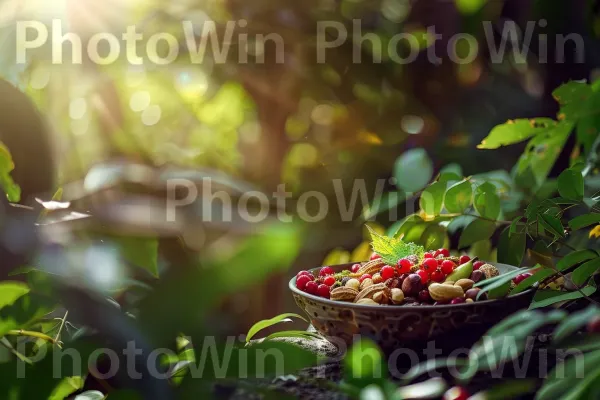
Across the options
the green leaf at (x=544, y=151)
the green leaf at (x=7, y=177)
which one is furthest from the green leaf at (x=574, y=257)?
the green leaf at (x=7, y=177)

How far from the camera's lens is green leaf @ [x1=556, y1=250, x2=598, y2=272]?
0.48 metres

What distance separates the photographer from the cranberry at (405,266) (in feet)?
1.75

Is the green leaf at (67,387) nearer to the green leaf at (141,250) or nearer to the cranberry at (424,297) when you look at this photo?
the green leaf at (141,250)

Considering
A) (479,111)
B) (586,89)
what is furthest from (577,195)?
(479,111)

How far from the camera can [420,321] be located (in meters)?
0.45

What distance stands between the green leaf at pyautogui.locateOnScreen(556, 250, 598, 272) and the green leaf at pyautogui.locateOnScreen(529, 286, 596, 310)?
2 cm

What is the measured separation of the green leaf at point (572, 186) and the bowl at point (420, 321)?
11 centimetres

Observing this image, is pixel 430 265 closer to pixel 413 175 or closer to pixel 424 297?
pixel 424 297

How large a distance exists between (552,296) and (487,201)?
0.15 meters

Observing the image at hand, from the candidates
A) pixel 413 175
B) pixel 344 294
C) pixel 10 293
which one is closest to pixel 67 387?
pixel 10 293

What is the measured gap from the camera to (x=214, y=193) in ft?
1.28

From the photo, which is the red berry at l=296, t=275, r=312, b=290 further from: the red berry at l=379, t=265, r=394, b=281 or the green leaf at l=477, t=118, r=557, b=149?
the green leaf at l=477, t=118, r=557, b=149

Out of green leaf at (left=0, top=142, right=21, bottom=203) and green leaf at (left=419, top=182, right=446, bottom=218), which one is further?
green leaf at (left=419, top=182, right=446, bottom=218)

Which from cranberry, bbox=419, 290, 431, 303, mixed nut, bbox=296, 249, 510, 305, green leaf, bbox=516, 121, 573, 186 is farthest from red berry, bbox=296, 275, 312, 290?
green leaf, bbox=516, 121, 573, 186
